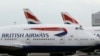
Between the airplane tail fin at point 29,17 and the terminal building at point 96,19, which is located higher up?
the airplane tail fin at point 29,17

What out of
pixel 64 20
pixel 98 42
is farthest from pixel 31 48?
pixel 64 20

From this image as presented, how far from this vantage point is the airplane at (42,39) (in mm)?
43531

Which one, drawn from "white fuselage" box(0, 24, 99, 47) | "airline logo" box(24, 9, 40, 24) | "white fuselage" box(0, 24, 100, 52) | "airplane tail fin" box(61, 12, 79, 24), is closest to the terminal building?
"airplane tail fin" box(61, 12, 79, 24)

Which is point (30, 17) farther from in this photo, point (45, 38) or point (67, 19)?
point (67, 19)

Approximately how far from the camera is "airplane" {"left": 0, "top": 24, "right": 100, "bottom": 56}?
4353cm

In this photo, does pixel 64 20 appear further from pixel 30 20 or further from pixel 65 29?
pixel 65 29

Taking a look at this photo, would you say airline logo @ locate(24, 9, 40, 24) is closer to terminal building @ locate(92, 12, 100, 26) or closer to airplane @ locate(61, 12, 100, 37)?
airplane @ locate(61, 12, 100, 37)

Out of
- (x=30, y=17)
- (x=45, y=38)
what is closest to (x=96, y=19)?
(x=30, y=17)

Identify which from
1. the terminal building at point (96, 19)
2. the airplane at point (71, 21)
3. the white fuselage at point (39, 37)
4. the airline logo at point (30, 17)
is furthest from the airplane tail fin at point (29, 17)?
the terminal building at point (96, 19)

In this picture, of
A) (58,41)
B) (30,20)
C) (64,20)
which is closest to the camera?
(58,41)

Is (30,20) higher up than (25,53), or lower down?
higher up

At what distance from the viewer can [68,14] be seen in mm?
63750

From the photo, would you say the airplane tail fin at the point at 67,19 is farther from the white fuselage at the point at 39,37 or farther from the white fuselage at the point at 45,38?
the white fuselage at the point at 45,38

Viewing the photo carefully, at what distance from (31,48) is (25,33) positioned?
1828 mm
